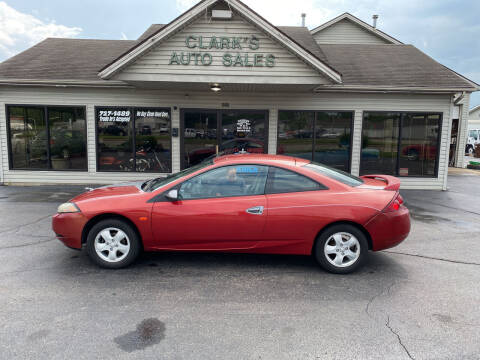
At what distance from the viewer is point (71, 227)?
4.32m

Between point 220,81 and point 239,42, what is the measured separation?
1090 millimetres

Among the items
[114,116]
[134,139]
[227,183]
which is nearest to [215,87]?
[134,139]

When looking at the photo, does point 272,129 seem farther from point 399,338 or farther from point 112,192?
point 399,338

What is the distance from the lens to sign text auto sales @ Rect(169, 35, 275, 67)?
8.66 m

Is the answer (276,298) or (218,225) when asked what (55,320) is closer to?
(218,225)

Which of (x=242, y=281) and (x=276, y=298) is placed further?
(x=242, y=281)

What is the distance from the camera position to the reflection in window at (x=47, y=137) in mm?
10844

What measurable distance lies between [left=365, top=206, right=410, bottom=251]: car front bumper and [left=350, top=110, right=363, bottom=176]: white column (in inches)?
277

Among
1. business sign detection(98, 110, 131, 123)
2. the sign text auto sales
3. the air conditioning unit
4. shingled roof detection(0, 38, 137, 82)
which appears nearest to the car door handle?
the sign text auto sales

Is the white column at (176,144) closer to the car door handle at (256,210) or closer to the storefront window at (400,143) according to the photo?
the storefront window at (400,143)

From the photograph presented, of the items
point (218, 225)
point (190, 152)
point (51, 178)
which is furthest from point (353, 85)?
point (51, 178)

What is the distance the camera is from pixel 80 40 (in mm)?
14375

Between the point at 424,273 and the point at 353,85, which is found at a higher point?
the point at 353,85

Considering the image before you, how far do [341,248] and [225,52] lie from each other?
6280 mm
